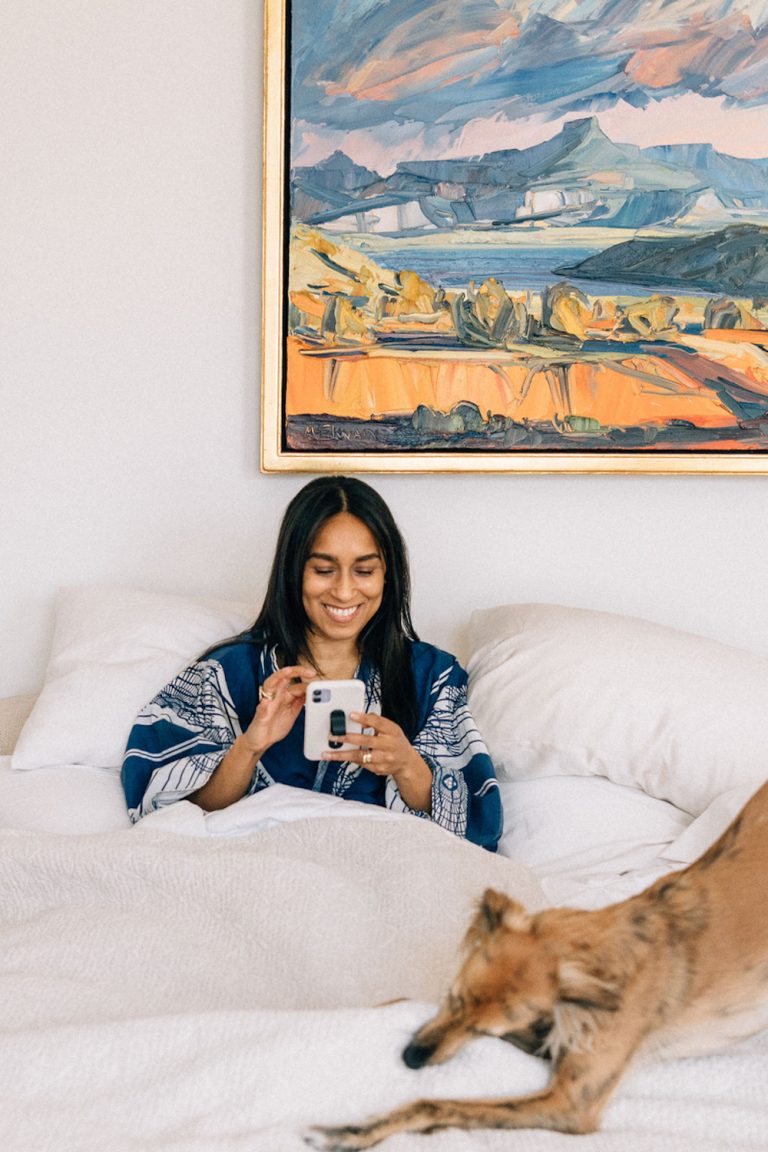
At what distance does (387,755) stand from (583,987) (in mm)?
728

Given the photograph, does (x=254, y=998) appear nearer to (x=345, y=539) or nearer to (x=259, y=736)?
(x=259, y=736)

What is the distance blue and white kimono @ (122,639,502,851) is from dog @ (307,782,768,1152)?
27.3 inches

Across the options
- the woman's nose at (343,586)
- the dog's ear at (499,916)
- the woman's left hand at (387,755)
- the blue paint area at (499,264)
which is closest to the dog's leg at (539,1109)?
the dog's ear at (499,916)

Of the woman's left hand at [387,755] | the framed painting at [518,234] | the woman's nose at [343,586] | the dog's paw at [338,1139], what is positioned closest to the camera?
the dog's paw at [338,1139]

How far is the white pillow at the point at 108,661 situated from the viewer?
173 centimetres

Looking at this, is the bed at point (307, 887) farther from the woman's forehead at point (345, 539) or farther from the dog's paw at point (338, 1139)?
the woman's forehead at point (345, 539)

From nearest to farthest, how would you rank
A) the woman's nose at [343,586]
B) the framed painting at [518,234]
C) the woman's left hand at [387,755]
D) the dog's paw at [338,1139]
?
the dog's paw at [338,1139] < the woman's left hand at [387,755] < the woman's nose at [343,586] < the framed painting at [518,234]

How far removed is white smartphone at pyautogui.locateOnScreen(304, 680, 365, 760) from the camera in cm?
155

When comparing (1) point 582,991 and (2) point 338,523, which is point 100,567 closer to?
(2) point 338,523

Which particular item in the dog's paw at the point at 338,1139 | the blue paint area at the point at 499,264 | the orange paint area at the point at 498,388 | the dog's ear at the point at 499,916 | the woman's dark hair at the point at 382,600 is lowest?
the dog's paw at the point at 338,1139

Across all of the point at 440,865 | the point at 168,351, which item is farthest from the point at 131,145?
the point at 440,865

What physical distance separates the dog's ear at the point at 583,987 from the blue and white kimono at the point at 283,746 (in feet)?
2.44

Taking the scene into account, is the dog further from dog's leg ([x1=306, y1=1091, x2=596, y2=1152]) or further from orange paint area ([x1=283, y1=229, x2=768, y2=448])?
orange paint area ([x1=283, y1=229, x2=768, y2=448])

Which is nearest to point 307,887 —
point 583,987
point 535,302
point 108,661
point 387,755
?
point 387,755
